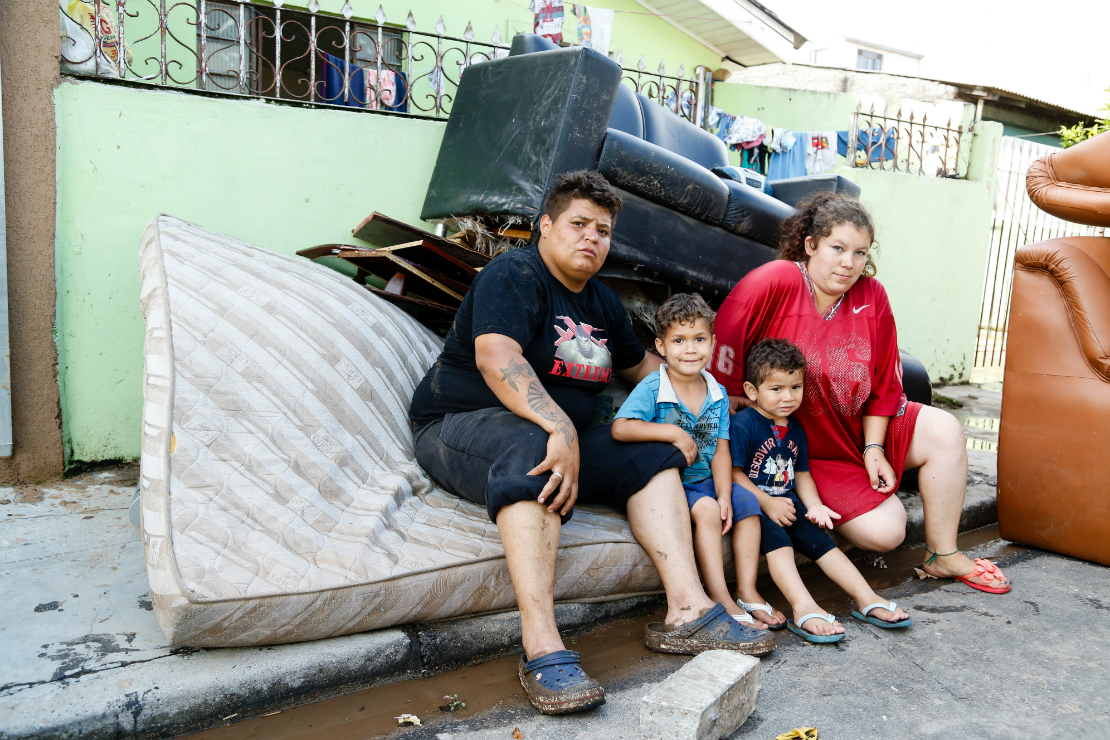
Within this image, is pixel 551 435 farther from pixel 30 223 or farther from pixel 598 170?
pixel 30 223

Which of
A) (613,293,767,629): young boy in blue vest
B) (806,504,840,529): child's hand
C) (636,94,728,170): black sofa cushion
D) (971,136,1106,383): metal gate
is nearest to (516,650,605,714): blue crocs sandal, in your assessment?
(613,293,767,629): young boy in blue vest

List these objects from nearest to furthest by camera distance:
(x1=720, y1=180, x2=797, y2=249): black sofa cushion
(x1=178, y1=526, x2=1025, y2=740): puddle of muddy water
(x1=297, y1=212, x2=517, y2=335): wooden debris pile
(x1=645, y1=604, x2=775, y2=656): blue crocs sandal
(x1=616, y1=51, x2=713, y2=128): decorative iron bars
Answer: (x1=178, y1=526, x2=1025, y2=740): puddle of muddy water, (x1=645, y1=604, x2=775, y2=656): blue crocs sandal, (x1=297, y1=212, x2=517, y2=335): wooden debris pile, (x1=720, y1=180, x2=797, y2=249): black sofa cushion, (x1=616, y1=51, x2=713, y2=128): decorative iron bars

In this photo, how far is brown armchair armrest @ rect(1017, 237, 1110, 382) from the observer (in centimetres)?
288

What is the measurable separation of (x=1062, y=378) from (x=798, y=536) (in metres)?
1.38

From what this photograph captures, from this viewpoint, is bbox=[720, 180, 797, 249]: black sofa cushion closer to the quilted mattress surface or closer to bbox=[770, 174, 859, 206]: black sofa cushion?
bbox=[770, 174, 859, 206]: black sofa cushion

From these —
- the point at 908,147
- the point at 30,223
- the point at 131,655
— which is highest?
the point at 908,147

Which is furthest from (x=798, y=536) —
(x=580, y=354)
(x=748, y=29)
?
(x=748, y=29)

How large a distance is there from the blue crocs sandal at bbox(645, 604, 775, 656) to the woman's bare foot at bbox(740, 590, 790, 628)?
19cm

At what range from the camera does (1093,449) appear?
2.89 metres

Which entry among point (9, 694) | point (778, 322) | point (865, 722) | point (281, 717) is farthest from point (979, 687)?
point (9, 694)

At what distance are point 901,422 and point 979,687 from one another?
1.09m

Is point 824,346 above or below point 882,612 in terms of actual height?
above

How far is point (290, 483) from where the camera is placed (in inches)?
85.4

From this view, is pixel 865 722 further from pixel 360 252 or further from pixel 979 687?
pixel 360 252
